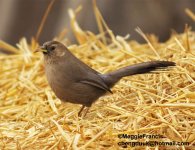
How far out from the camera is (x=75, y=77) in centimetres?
484

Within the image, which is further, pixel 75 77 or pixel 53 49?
pixel 53 49

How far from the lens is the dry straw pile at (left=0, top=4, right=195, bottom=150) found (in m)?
3.87

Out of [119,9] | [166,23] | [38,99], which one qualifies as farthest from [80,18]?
[38,99]

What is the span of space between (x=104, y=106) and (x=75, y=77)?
388 millimetres

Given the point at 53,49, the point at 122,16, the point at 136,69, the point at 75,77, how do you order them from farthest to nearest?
the point at 122,16
the point at 53,49
the point at 75,77
the point at 136,69

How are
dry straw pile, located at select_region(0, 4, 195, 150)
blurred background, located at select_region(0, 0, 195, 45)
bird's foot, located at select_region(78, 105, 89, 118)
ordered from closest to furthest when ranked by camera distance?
dry straw pile, located at select_region(0, 4, 195, 150) → bird's foot, located at select_region(78, 105, 89, 118) → blurred background, located at select_region(0, 0, 195, 45)

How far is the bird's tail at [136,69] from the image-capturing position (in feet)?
15.2

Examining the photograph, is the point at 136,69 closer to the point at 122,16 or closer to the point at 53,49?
the point at 53,49

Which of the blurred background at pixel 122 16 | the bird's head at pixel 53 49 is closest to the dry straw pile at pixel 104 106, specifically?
the bird's head at pixel 53 49

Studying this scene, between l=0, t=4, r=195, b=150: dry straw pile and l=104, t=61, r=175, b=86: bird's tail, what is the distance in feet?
0.26

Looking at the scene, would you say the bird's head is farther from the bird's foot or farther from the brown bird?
the bird's foot

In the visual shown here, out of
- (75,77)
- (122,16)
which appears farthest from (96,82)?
(122,16)

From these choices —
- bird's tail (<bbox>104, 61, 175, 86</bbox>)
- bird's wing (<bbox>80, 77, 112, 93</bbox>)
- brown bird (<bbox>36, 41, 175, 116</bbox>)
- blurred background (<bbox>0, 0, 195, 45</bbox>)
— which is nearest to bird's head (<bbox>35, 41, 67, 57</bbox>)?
brown bird (<bbox>36, 41, 175, 116</bbox>)

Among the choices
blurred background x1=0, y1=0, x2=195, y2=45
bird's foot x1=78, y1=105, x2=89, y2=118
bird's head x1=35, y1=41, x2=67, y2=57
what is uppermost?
blurred background x1=0, y1=0, x2=195, y2=45
